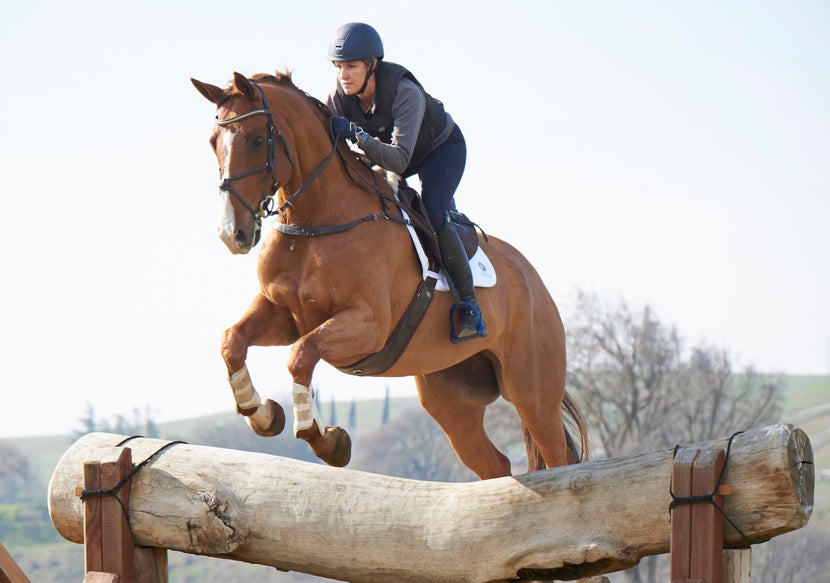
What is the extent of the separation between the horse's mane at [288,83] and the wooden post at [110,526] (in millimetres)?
2208

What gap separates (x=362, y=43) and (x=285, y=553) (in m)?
2.87

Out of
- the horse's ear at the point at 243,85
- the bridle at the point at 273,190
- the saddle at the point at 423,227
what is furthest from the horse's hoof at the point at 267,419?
the horse's ear at the point at 243,85

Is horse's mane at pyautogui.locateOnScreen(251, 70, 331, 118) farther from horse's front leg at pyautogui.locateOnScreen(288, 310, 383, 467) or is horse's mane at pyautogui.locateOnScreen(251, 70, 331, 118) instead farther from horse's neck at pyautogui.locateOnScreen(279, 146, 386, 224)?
horse's front leg at pyautogui.locateOnScreen(288, 310, 383, 467)

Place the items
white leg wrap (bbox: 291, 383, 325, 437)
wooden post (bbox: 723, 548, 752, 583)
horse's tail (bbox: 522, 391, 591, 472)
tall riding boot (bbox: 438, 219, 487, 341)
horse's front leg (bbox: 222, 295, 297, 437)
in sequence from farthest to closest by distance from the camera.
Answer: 1. horse's tail (bbox: 522, 391, 591, 472)
2. tall riding boot (bbox: 438, 219, 487, 341)
3. horse's front leg (bbox: 222, 295, 297, 437)
4. white leg wrap (bbox: 291, 383, 325, 437)
5. wooden post (bbox: 723, 548, 752, 583)

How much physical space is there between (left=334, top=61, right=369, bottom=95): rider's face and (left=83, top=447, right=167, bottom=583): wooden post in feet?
7.96

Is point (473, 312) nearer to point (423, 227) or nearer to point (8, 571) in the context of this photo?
point (423, 227)

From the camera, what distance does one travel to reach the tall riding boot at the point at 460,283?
7.41 meters

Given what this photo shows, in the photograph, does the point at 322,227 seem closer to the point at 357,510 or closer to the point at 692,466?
the point at 357,510

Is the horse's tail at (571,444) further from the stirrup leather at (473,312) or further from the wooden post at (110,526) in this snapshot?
the wooden post at (110,526)

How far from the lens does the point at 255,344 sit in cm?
689

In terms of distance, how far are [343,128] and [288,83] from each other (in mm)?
447

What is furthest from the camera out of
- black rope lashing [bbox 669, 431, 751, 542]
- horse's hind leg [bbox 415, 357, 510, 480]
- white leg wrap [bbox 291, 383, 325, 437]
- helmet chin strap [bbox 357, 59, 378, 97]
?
horse's hind leg [bbox 415, 357, 510, 480]

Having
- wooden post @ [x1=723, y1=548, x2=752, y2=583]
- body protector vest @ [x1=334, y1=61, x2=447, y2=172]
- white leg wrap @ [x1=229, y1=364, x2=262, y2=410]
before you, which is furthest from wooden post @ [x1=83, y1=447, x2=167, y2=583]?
wooden post @ [x1=723, y1=548, x2=752, y2=583]

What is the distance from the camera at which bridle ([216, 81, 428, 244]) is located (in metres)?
6.47
